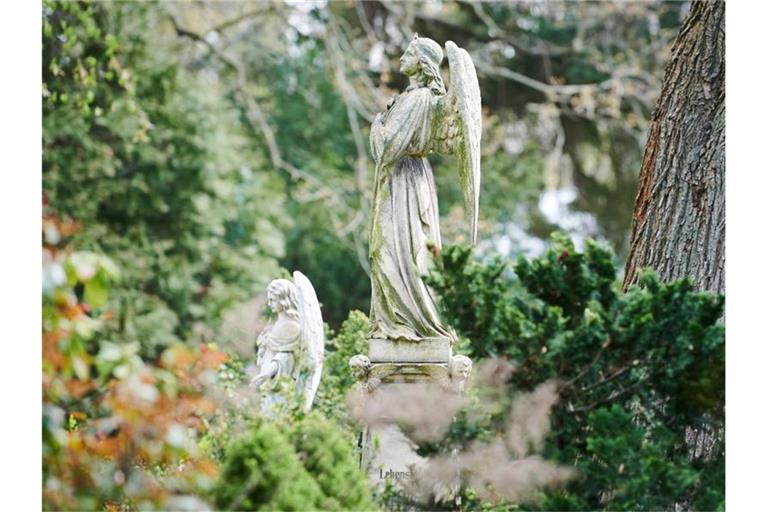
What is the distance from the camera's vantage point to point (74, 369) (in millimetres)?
4719

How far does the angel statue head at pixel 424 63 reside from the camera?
305 inches

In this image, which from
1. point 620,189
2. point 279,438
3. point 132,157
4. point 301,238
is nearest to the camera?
point 279,438

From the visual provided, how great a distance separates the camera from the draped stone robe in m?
7.53

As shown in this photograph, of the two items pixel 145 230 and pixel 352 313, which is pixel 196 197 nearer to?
pixel 145 230

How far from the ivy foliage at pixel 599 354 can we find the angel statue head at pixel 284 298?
159 centimetres

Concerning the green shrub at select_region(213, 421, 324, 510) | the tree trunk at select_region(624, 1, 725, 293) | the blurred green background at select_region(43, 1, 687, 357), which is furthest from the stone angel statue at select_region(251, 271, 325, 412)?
the blurred green background at select_region(43, 1, 687, 357)

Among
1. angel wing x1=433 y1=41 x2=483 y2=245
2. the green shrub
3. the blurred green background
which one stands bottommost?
the green shrub

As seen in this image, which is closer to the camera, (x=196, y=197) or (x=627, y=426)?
(x=627, y=426)

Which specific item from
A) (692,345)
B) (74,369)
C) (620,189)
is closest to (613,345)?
(692,345)

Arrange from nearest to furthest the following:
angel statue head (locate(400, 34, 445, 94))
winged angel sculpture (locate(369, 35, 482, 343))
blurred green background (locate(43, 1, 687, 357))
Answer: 1. winged angel sculpture (locate(369, 35, 482, 343))
2. angel statue head (locate(400, 34, 445, 94))
3. blurred green background (locate(43, 1, 687, 357))

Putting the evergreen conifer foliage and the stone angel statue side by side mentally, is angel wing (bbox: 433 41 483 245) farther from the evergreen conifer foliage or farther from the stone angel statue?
the evergreen conifer foliage

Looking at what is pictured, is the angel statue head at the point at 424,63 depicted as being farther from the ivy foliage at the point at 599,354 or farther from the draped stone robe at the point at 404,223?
the ivy foliage at the point at 599,354

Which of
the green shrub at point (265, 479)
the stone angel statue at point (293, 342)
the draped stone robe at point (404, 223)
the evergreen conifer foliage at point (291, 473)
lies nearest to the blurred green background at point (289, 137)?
the stone angel statue at point (293, 342)

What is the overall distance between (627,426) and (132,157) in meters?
11.0
